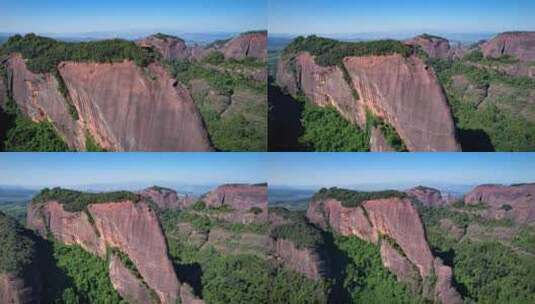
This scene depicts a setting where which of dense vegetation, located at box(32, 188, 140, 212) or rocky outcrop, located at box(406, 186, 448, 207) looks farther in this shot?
rocky outcrop, located at box(406, 186, 448, 207)

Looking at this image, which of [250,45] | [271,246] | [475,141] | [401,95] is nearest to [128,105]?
[250,45]

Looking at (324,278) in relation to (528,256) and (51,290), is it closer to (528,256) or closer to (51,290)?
(528,256)

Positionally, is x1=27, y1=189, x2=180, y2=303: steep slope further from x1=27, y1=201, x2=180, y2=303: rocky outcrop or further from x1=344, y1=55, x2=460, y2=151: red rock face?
x1=344, y1=55, x2=460, y2=151: red rock face

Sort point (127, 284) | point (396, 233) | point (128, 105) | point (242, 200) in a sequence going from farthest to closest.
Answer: point (396, 233) < point (127, 284) < point (242, 200) < point (128, 105)

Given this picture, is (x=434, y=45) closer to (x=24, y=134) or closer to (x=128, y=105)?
(x=128, y=105)

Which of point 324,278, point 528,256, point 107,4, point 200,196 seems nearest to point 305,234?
point 324,278

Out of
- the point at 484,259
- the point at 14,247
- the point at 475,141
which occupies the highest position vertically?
the point at 475,141

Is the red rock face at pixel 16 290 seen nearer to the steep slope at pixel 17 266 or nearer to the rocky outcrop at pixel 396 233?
the steep slope at pixel 17 266

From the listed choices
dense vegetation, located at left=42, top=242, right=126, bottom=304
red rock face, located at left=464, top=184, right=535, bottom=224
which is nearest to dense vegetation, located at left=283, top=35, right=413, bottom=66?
red rock face, located at left=464, top=184, right=535, bottom=224
